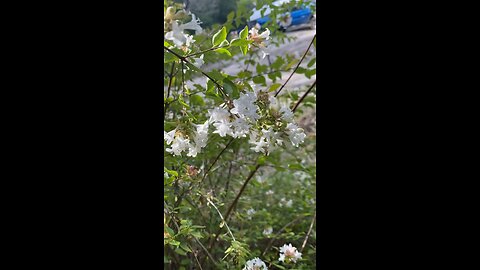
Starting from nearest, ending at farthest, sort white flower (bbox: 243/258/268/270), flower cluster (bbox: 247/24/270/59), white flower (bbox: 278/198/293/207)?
1. flower cluster (bbox: 247/24/270/59)
2. white flower (bbox: 243/258/268/270)
3. white flower (bbox: 278/198/293/207)

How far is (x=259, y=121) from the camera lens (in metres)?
0.83

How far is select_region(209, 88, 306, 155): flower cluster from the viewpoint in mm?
777

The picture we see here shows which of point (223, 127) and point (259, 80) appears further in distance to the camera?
point (259, 80)

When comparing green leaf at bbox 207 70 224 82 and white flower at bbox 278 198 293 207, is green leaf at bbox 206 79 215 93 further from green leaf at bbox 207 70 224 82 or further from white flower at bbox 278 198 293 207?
white flower at bbox 278 198 293 207

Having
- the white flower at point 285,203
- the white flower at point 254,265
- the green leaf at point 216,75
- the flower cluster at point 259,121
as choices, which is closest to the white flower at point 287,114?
the flower cluster at point 259,121

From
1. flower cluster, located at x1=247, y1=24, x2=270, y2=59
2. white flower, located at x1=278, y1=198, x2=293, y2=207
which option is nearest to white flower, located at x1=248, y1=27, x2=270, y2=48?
flower cluster, located at x1=247, y1=24, x2=270, y2=59

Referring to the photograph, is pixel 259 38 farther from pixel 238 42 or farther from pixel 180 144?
pixel 180 144

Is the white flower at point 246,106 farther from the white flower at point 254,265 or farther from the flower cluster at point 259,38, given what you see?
the white flower at point 254,265
